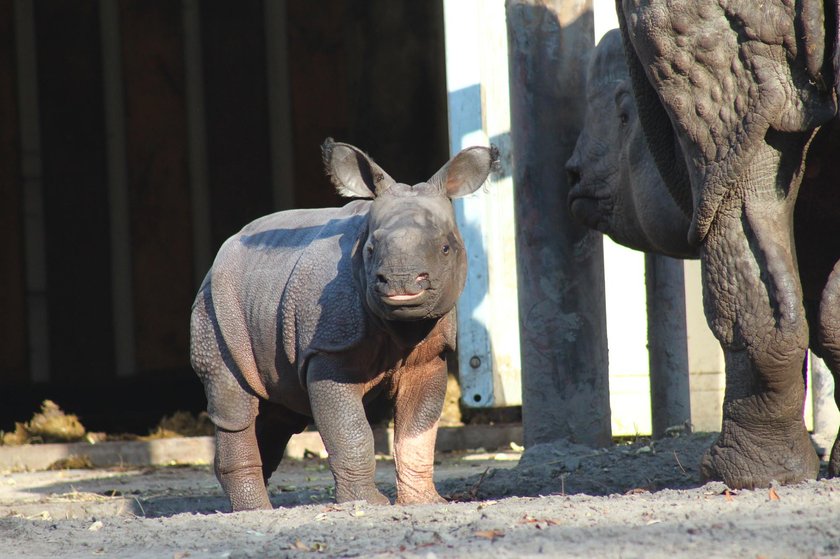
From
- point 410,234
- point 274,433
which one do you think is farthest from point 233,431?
point 410,234

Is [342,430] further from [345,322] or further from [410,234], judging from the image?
[410,234]

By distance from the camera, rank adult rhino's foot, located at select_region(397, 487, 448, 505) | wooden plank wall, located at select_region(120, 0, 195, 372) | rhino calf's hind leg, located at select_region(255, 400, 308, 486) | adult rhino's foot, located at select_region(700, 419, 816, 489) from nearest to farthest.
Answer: adult rhino's foot, located at select_region(700, 419, 816, 489)
adult rhino's foot, located at select_region(397, 487, 448, 505)
rhino calf's hind leg, located at select_region(255, 400, 308, 486)
wooden plank wall, located at select_region(120, 0, 195, 372)

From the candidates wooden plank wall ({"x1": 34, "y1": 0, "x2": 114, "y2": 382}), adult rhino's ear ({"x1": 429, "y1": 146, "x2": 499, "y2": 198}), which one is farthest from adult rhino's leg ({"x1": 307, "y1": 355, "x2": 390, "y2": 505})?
wooden plank wall ({"x1": 34, "y1": 0, "x2": 114, "y2": 382})

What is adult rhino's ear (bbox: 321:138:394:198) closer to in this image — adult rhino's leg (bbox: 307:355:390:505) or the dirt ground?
adult rhino's leg (bbox: 307:355:390:505)

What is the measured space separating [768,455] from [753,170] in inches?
41.9

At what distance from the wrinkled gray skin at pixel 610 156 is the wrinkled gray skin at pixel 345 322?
1282 mm

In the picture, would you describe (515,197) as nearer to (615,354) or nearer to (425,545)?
(615,354)

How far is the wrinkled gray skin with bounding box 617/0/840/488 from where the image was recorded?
4988 mm

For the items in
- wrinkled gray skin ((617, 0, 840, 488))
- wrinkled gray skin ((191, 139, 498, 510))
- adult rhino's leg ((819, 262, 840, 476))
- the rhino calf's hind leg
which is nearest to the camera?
wrinkled gray skin ((617, 0, 840, 488))

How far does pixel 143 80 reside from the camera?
530 inches

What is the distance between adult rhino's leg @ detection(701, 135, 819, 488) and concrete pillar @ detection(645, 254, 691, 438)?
3465mm

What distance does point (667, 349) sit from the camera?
880 cm

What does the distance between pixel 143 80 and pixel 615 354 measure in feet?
18.6

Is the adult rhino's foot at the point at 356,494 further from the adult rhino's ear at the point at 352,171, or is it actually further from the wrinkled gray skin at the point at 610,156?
the wrinkled gray skin at the point at 610,156
